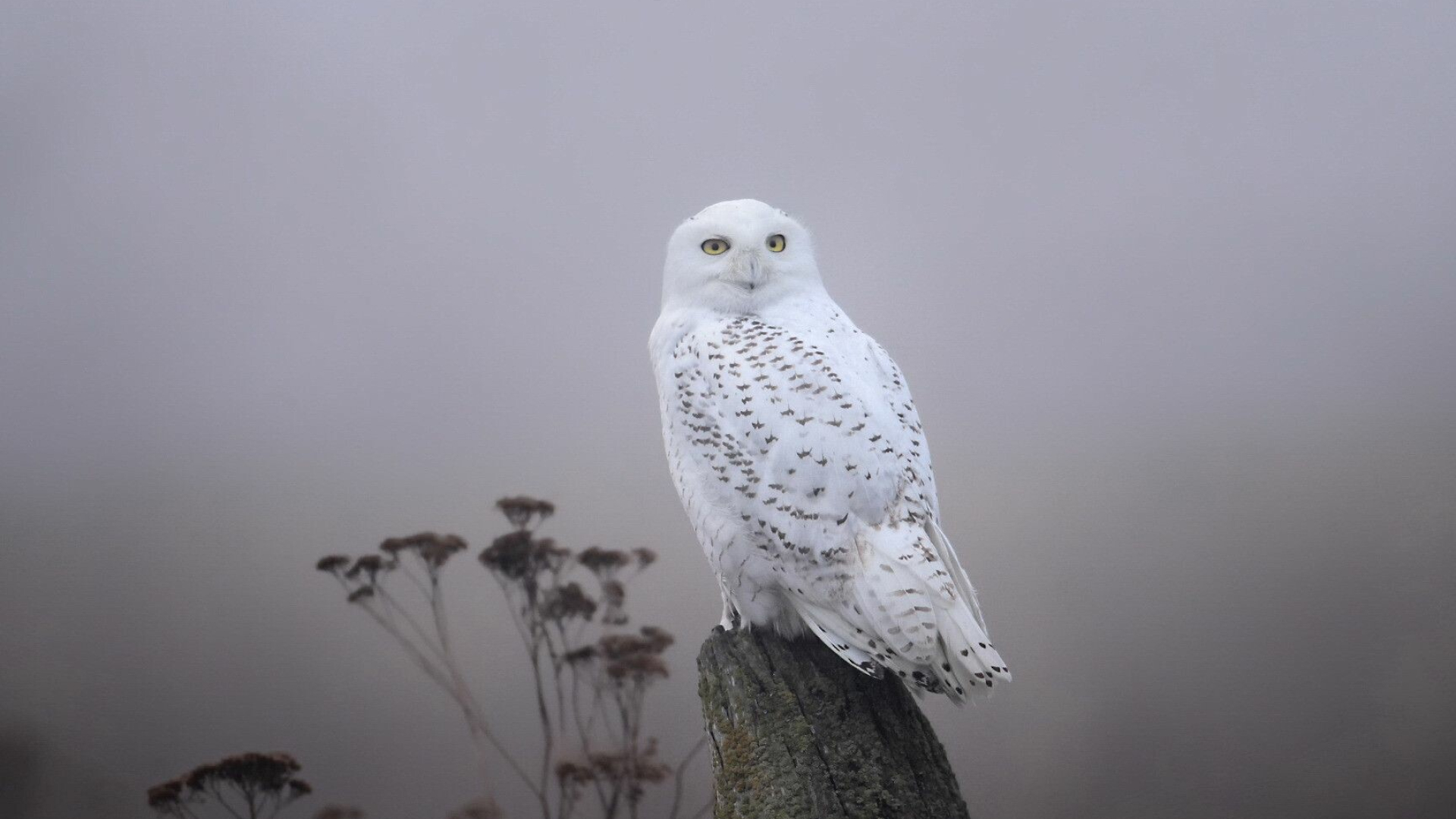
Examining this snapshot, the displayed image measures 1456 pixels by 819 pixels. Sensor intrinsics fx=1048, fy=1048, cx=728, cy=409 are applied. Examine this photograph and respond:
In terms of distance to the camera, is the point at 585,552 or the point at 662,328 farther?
the point at 585,552

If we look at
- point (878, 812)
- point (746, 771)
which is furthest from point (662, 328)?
point (878, 812)

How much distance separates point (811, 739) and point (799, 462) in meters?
0.44

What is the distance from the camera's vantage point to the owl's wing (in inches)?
61.7

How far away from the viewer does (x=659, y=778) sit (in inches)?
106

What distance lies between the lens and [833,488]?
1.67 meters

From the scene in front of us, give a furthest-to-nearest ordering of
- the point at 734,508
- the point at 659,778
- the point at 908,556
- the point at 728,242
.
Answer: the point at 659,778 < the point at 728,242 < the point at 734,508 < the point at 908,556

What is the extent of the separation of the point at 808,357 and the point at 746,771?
2.24 feet

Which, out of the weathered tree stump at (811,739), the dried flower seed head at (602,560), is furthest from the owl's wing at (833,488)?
the dried flower seed head at (602,560)

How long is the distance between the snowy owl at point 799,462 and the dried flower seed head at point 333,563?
1.29 metres

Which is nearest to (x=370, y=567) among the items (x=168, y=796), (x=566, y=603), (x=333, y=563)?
(x=333, y=563)

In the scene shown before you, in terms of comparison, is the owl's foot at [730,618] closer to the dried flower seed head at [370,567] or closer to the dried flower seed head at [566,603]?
the dried flower seed head at [566,603]

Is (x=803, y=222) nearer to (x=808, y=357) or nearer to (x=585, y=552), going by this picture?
(x=808, y=357)

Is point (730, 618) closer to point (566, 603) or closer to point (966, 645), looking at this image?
point (966, 645)

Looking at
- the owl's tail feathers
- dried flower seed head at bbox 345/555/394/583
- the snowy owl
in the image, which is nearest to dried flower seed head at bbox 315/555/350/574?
dried flower seed head at bbox 345/555/394/583
